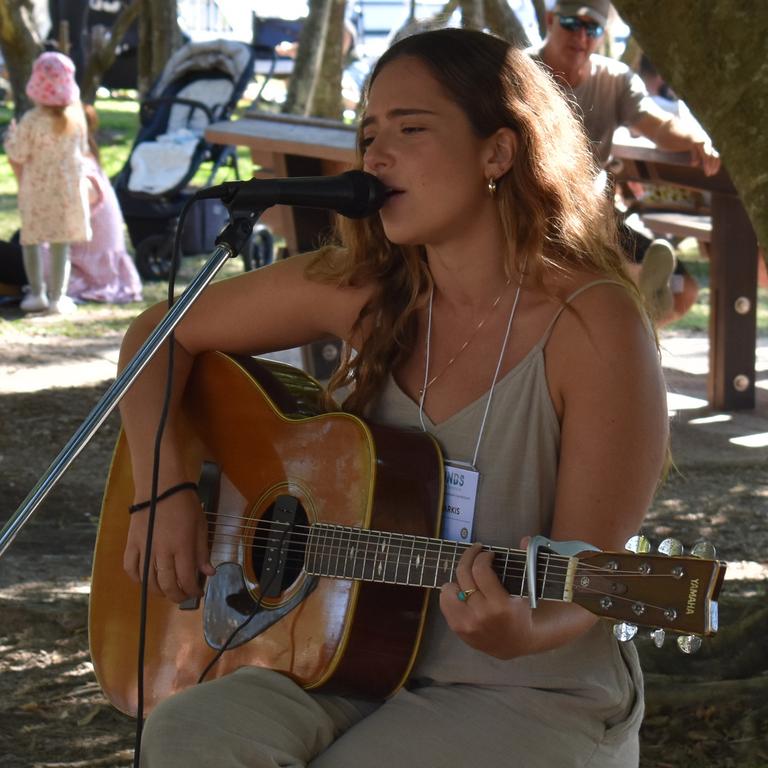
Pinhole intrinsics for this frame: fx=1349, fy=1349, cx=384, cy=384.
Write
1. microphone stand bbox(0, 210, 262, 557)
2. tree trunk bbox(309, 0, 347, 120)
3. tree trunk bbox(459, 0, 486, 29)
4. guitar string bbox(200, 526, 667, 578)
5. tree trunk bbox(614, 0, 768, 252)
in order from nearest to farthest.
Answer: guitar string bbox(200, 526, 667, 578)
microphone stand bbox(0, 210, 262, 557)
tree trunk bbox(614, 0, 768, 252)
tree trunk bbox(459, 0, 486, 29)
tree trunk bbox(309, 0, 347, 120)

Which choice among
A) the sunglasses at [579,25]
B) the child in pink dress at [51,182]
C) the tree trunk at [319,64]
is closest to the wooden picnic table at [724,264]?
the sunglasses at [579,25]

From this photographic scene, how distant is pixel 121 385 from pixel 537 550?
706mm

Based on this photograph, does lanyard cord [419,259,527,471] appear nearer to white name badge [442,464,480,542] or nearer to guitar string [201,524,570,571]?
white name badge [442,464,480,542]

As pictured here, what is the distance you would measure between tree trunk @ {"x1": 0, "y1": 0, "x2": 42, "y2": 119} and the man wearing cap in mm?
8625

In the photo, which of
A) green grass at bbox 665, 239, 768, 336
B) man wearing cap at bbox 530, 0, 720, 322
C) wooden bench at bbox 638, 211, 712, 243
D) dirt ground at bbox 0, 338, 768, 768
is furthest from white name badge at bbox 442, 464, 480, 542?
green grass at bbox 665, 239, 768, 336

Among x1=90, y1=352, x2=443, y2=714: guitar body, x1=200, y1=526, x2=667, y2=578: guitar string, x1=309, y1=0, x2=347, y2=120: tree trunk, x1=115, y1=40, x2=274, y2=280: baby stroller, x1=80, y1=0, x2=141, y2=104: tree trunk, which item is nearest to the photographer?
x1=200, y1=526, x2=667, y2=578: guitar string

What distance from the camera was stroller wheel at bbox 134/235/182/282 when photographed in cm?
1048

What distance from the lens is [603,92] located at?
20.4 ft

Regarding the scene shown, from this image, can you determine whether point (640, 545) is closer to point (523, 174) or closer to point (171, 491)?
point (523, 174)

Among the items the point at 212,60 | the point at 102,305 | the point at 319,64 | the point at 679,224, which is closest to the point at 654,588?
the point at 679,224

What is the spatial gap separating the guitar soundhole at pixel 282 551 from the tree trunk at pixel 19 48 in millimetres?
12083

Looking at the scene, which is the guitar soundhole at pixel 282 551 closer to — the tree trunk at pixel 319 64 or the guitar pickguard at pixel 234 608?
the guitar pickguard at pixel 234 608

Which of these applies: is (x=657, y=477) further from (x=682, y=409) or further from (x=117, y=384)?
(x=682, y=409)

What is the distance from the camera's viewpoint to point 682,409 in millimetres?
6773
